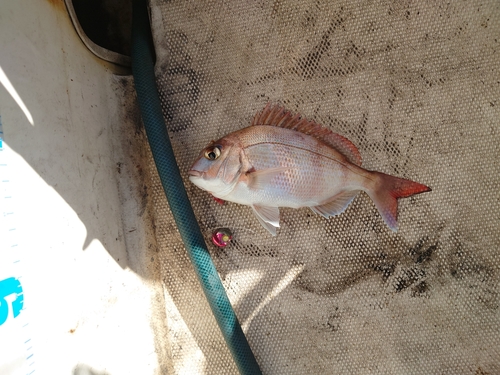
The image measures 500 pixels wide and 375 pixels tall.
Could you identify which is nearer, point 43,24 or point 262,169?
point 43,24

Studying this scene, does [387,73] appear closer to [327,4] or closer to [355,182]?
[327,4]

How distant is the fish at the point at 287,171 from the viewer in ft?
5.53

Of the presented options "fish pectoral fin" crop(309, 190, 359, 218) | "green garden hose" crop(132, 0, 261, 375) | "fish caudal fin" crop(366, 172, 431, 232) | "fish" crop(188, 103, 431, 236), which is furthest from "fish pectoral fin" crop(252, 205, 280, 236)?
"fish caudal fin" crop(366, 172, 431, 232)

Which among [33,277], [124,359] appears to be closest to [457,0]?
[33,277]

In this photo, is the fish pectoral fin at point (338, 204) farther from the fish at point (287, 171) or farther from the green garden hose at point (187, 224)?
the green garden hose at point (187, 224)

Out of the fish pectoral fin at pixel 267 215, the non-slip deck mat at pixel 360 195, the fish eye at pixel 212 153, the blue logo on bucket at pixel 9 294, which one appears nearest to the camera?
the blue logo on bucket at pixel 9 294

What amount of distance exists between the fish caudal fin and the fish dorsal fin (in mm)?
159

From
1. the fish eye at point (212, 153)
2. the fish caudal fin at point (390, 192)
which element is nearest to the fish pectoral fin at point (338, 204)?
the fish caudal fin at point (390, 192)

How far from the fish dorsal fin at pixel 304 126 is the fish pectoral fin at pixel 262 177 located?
0.80 ft

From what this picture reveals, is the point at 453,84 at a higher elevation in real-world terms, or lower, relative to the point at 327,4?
lower

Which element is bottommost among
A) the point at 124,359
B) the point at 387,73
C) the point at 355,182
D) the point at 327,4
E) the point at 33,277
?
the point at 124,359

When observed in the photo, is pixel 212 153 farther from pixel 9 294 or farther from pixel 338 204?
pixel 9 294

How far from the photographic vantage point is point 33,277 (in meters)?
1.24

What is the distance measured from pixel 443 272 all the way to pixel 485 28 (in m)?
1.39
